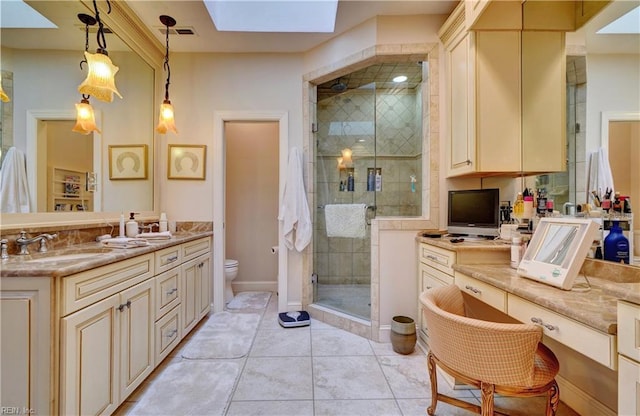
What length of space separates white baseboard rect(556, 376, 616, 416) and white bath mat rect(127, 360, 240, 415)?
2.01 metres

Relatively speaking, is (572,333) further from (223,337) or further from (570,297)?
(223,337)

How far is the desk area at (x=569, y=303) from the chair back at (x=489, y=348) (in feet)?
0.38

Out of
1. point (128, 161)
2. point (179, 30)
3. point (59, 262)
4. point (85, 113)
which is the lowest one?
point (59, 262)

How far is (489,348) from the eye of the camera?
→ 1.11m

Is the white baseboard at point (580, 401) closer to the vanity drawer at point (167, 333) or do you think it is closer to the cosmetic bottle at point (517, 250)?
the cosmetic bottle at point (517, 250)

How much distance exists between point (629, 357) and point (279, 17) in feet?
10.3

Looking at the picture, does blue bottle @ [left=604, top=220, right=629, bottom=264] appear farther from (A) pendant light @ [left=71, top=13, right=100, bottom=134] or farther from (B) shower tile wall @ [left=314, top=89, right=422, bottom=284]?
(A) pendant light @ [left=71, top=13, right=100, bottom=134]

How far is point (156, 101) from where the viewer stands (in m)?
2.92

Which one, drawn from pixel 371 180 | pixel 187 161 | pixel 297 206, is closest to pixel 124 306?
pixel 297 206

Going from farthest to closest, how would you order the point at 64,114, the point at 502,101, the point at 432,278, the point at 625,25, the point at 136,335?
1. the point at 432,278
2. the point at 502,101
3. the point at 64,114
4. the point at 136,335
5. the point at 625,25

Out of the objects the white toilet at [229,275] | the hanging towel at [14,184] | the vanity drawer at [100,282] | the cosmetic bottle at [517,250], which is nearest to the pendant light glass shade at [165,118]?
the hanging towel at [14,184]

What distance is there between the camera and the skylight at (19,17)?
1.47 m

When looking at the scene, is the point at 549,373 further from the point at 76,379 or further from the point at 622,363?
the point at 76,379

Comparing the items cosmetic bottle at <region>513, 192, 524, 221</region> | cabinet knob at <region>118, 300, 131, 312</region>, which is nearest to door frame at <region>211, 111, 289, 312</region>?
cabinet knob at <region>118, 300, 131, 312</region>
